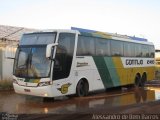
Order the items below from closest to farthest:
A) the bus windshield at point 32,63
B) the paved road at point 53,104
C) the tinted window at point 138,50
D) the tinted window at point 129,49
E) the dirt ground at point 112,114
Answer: the dirt ground at point 112,114 < the paved road at point 53,104 < the bus windshield at point 32,63 < the tinted window at point 129,49 < the tinted window at point 138,50

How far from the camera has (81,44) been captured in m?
18.6

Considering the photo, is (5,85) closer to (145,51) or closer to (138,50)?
(138,50)

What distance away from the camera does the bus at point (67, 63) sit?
16.3m

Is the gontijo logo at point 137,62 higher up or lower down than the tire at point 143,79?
higher up

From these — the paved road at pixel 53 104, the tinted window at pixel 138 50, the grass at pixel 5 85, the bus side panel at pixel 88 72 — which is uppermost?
the tinted window at pixel 138 50

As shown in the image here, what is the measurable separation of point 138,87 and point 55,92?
422 inches

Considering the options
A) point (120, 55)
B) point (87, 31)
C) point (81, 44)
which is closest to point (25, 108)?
point (81, 44)

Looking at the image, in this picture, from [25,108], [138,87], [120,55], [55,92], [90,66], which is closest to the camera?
[25,108]

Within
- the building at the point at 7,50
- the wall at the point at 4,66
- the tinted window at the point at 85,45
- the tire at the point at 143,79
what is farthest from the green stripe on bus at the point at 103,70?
the wall at the point at 4,66

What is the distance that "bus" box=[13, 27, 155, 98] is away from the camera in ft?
53.5

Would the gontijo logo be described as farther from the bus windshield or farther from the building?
the bus windshield

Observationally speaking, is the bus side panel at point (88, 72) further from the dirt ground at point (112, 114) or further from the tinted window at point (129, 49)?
the tinted window at point (129, 49)

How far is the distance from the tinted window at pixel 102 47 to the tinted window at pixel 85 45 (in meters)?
0.55

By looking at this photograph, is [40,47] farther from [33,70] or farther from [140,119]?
[140,119]
